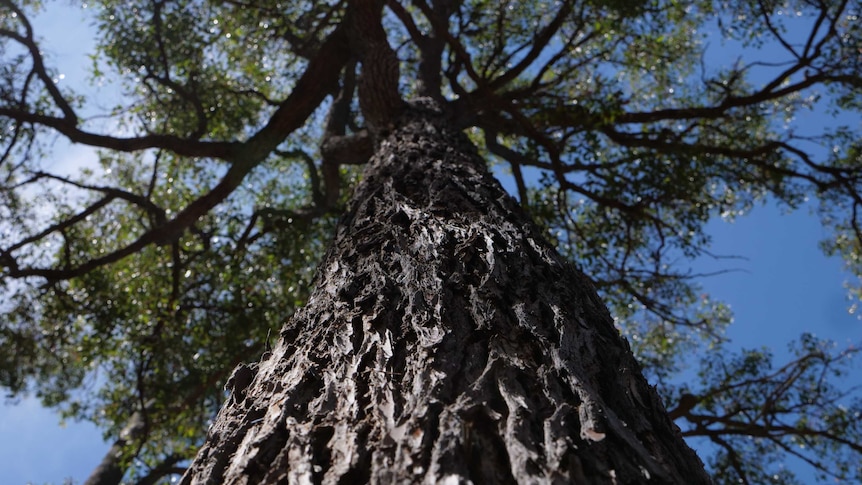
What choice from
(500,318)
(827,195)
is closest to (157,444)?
(500,318)

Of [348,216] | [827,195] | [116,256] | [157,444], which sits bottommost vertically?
[348,216]

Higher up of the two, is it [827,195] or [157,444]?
[827,195]

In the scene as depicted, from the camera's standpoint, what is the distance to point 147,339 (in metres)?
8.58

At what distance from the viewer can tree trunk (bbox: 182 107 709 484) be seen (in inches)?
57.8

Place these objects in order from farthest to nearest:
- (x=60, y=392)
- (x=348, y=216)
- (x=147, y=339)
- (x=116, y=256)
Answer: (x=60, y=392)
(x=147, y=339)
(x=116, y=256)
(x=348, y=216)

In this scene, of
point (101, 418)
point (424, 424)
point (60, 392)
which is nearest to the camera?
point (424, 424)

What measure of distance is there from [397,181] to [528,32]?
6.56 metres

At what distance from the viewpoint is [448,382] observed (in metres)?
1.74

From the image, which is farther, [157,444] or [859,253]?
[859,253]

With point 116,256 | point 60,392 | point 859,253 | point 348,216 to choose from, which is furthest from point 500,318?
point 859,253

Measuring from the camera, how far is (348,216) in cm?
380

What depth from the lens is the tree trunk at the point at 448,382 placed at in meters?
1.47

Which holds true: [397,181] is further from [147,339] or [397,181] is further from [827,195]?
[827,195]

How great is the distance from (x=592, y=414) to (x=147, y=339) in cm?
810
